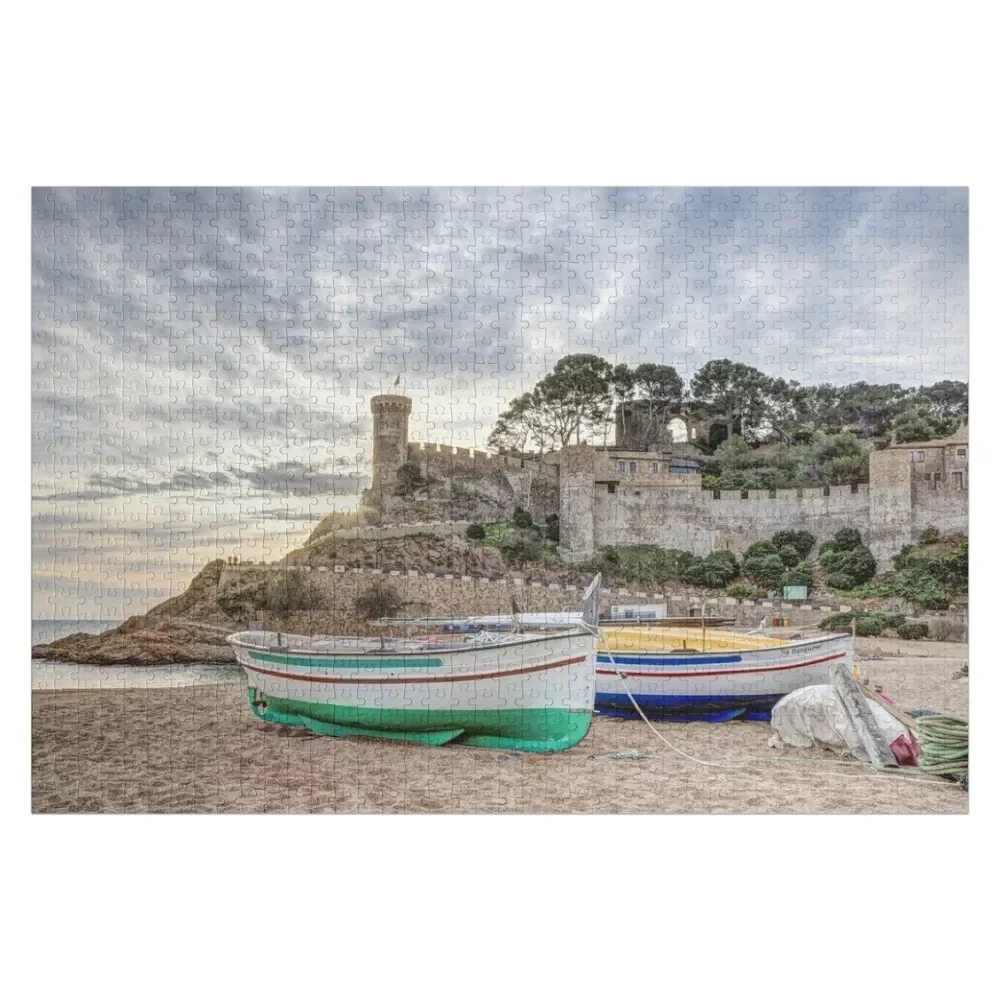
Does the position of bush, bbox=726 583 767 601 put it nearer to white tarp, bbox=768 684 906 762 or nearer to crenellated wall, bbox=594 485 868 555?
crenellated wall, bbox=594 485 868 555

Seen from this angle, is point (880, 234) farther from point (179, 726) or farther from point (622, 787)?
Answer: point (179, 726)

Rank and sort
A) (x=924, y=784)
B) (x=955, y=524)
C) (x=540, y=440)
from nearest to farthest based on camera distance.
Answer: (x=924, y=784) < (x=955, y=524) < (x=540, y=440)

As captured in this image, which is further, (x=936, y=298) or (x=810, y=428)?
(x=810, y=428)

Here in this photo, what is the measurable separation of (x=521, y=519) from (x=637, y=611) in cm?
98

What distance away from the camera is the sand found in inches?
162

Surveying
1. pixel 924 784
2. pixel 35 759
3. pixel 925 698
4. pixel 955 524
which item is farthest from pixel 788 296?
pixel 35 759

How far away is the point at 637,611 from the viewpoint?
4684mm

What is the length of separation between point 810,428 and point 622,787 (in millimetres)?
2791

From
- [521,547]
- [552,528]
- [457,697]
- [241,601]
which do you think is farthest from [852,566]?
[241,601]

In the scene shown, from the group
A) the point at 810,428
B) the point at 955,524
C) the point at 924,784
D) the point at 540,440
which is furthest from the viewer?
the point at 810,428

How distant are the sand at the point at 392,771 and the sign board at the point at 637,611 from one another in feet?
2.22

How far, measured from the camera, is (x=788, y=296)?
436cm

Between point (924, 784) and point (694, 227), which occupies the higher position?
point (694, 227)

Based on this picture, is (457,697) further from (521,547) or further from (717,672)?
(717,672)
